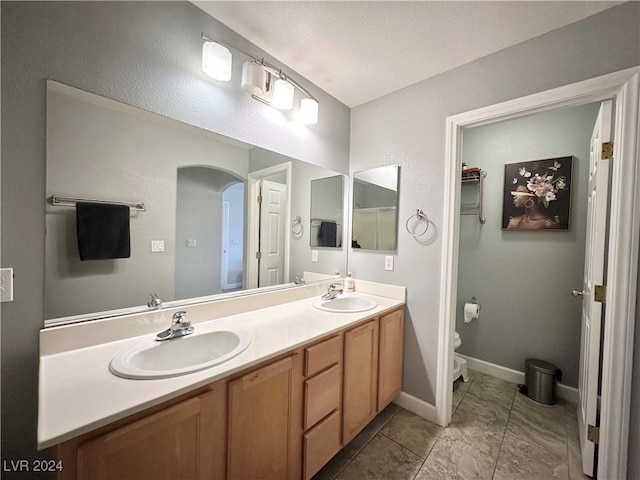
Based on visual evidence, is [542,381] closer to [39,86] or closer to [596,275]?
[596,275]

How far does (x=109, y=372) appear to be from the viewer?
2.78 feet

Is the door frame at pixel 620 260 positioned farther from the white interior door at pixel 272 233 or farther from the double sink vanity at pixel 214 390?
the white interior door at pixel 272 233

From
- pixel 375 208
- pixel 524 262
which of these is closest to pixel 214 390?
pixel 375 208

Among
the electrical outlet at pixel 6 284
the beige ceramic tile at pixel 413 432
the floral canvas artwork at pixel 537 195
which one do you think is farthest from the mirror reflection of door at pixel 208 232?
the floral canvas artwork at pixel 537 195

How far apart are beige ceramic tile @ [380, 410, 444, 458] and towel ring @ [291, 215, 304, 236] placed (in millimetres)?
1500

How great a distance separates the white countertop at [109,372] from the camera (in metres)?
0.63

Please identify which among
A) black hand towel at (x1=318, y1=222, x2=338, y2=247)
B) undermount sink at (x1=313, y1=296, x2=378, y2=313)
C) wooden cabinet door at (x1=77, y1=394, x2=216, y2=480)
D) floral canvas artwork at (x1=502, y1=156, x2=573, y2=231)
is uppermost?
floral canvas artwork at (x1=502, y1=156, x2=573, y2=231)

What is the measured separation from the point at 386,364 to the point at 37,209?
1.98m

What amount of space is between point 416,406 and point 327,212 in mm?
1649

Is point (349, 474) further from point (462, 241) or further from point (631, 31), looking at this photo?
point (631, 31)

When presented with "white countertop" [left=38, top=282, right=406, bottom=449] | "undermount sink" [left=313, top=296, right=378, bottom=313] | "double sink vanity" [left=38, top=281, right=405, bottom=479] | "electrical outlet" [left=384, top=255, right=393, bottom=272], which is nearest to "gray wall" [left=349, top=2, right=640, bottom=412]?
"electrical outlet" [left=384, top=255, right=393, bottom=272]

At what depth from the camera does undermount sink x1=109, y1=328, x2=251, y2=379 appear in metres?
0.85

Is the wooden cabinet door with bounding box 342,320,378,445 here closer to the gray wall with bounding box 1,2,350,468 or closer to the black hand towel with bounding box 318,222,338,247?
the black hand towel with bounding box 318,222,338,247

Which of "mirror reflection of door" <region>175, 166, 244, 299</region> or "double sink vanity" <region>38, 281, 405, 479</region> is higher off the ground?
"mirror reflection of door" <region>175, 166, 244, 299</region>
